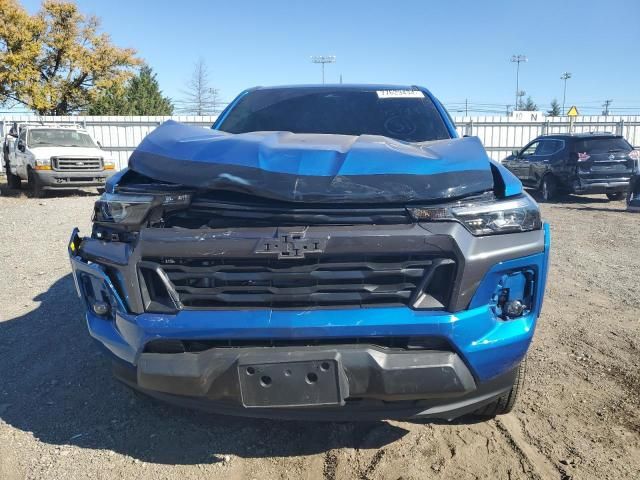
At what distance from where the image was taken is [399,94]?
4129mm

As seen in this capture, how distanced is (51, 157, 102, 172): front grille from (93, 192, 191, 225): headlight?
13.0 m

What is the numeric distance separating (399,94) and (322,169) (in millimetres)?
2099

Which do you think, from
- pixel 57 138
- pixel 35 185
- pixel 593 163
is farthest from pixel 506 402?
pixel 57 138

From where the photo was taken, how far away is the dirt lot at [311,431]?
254cm

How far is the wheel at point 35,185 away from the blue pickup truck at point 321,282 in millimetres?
13065

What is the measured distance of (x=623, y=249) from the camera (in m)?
7.44

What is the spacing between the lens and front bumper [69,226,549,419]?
2.12m

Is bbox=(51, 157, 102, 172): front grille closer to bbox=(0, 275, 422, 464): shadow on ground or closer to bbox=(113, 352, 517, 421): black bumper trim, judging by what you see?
bbox=(0, 275, 422, 464): shadow on ground

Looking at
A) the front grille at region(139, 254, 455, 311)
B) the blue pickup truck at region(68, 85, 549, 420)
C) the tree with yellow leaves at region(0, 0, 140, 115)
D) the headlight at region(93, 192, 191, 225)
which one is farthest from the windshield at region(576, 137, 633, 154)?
the tree with yellow leaves at region(0, 0, 140, 115)

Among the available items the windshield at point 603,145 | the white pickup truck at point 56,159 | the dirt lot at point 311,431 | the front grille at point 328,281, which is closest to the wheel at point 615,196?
the windshield at point 603,145

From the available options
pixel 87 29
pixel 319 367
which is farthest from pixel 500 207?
pixel 87 29

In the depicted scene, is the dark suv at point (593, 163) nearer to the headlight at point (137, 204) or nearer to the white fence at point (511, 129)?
the white fence at point (511, 129)

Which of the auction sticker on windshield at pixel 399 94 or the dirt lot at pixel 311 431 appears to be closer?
the dirt lot at pixel 311 431

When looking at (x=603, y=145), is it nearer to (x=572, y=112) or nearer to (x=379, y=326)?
(x=572, y=112)
